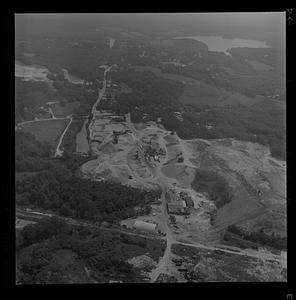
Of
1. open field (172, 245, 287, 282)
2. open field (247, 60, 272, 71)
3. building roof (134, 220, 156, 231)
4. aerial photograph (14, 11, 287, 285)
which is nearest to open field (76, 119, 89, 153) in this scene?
aerial photograph (14, 11, 287, 285)

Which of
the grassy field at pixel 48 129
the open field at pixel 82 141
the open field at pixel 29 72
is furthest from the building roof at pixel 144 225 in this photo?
the open field at pixel 29 72

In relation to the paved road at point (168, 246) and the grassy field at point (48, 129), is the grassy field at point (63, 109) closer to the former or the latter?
the grassy field at point (48, 129)

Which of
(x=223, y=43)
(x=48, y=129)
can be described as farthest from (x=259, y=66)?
(x=48, y=129)

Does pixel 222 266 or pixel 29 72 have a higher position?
pixel 29 72

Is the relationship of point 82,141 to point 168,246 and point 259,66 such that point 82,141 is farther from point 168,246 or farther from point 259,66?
point 259,66

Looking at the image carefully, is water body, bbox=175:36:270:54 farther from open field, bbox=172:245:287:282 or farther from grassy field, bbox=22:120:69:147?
open field, bbox=172:245:287:282

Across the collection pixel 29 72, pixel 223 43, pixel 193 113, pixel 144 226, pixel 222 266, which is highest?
pixel 223 43

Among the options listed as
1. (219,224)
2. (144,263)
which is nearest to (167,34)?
(219,224)
